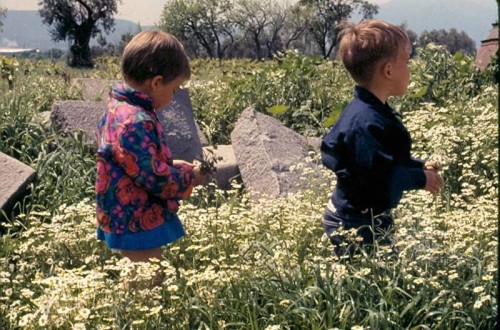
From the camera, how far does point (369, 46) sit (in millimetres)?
3783

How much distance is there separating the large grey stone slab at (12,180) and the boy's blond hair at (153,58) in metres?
2.16

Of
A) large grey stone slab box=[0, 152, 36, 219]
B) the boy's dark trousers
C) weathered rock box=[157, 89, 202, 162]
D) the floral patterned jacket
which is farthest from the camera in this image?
weathered rock box=[157, 89, 202, 162]

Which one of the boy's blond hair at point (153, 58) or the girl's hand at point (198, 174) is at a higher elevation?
the boy's blond hair at point (153, 58)

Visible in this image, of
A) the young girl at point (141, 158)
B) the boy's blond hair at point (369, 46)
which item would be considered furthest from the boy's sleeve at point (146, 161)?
the boy's blond hair at point (369, 46)

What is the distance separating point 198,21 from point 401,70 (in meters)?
73.2

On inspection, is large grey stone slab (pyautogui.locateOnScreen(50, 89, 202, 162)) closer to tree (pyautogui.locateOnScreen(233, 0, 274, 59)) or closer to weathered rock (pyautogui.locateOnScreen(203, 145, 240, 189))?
weathered rock (pyautogui.locateOnScreen(203, 145, 240, 189))

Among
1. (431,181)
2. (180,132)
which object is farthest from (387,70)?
(180,132)

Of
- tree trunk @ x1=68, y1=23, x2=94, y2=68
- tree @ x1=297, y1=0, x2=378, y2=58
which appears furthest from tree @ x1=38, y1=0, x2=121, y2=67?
tree @ x1=297, y1=0, x2=378, y2=58

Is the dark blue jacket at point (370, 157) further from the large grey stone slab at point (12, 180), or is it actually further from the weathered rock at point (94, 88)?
the weathered rock at point (94, 88)

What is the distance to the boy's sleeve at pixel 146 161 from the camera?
12.1 feet

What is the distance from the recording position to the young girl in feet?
12.2

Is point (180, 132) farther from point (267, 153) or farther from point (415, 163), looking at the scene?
point (415, 163)

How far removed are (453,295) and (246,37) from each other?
3108 inches

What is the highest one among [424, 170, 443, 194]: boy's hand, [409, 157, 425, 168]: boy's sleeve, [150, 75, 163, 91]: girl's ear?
[150, 75, 163, 91]: girl's ear
